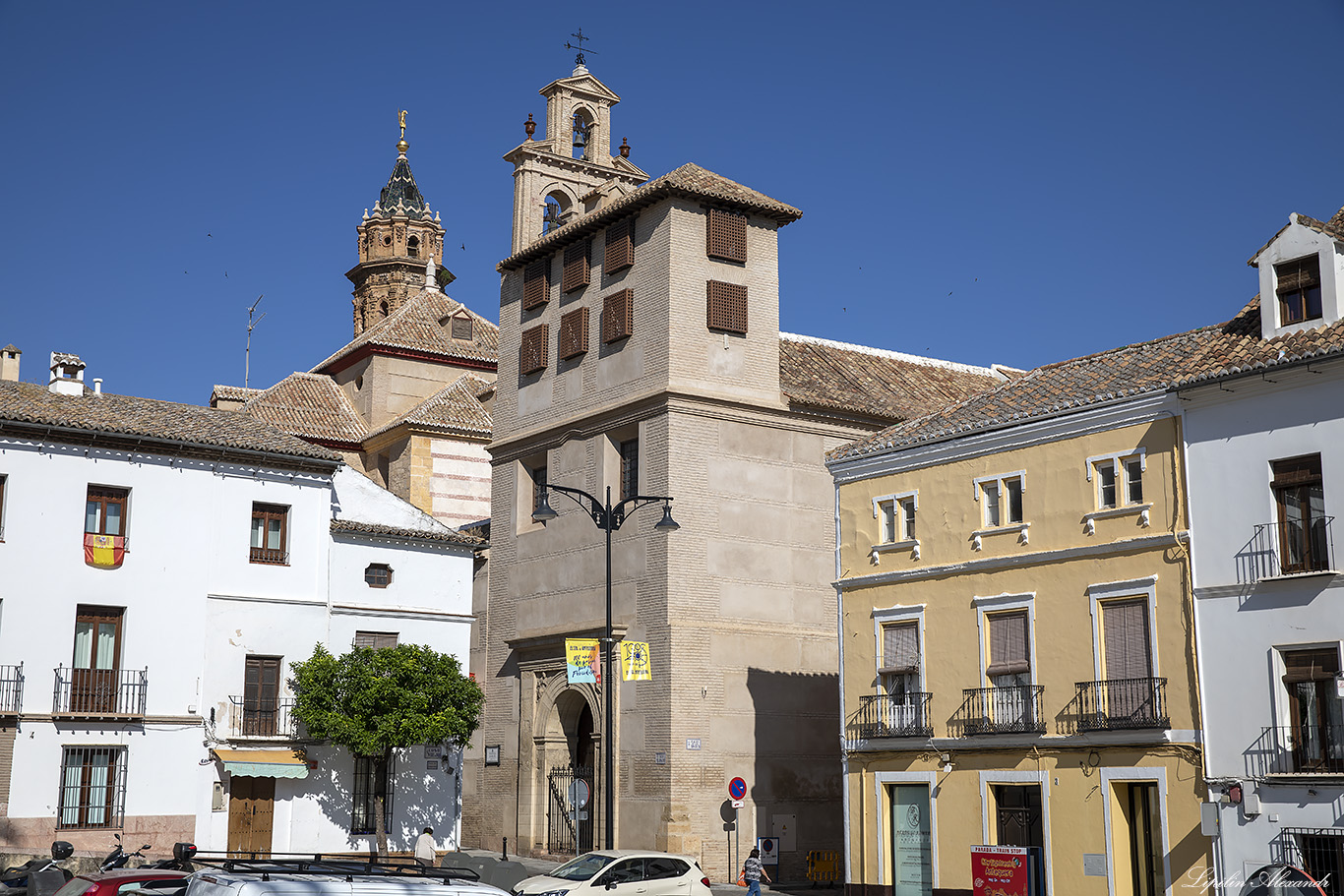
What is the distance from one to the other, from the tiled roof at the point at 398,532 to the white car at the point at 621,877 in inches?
585

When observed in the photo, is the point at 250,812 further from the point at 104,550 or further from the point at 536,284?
the point at 536,284

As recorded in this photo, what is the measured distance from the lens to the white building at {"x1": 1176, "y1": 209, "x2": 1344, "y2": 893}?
2266cm

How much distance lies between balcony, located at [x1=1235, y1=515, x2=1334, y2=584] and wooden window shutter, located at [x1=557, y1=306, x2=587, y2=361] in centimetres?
2047

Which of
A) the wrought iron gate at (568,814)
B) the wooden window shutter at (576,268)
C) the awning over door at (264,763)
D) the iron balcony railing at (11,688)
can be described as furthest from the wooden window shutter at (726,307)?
the iron balcony railing at (11,688)

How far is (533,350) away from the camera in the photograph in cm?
4178

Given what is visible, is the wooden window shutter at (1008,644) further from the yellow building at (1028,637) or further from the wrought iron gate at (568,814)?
the wrought iron gate at (568,814)

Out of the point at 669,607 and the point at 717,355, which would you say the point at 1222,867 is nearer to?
the point at 669,607

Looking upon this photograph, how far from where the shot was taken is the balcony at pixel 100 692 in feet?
106

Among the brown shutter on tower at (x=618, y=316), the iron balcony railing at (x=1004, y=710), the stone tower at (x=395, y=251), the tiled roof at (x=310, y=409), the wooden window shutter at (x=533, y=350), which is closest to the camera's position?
the iron balcony railing at (x=1004, y=710)

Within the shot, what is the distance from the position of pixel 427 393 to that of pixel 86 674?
25.9m

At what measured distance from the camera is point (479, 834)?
40812mm

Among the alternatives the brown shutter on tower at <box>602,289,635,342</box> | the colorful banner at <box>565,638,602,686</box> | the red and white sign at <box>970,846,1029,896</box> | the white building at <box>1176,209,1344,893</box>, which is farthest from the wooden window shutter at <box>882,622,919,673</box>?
the brown shutter on tower at <box>602,289,635,342</box>

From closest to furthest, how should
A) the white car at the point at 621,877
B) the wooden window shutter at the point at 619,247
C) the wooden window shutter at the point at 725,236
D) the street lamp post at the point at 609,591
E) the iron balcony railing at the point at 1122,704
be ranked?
the white car at the point at 621,877, the iron balcony railing at the point at 1122,704, the street lamp post at the point at 609,591, the wooden window shutter at the point at 725,236, the wooden window shutter at the point at 619,247

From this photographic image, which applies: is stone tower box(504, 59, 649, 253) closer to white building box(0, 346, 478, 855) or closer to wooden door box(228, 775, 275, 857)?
white building box(0, 346, 478, 855)
